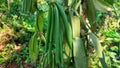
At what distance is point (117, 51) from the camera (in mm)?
3494

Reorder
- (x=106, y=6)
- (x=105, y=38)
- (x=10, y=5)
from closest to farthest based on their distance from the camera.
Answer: (x=106, y=6) < (x=105, y=38) < (x=10, y=5)

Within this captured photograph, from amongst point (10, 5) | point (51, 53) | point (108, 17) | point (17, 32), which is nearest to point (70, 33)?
point (51, 53)

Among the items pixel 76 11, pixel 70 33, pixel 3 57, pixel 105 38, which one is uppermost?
pixel 76 11

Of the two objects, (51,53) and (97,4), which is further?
(97,4)

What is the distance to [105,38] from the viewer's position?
3484 mm

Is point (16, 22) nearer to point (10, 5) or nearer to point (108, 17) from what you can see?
point (10, 5)

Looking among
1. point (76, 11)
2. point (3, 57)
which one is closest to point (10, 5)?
point (3, 57)

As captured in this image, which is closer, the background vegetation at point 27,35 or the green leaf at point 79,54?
the green leaf at point 79,54

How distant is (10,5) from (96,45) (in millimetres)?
3449

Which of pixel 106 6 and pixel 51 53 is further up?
pixel 106 6

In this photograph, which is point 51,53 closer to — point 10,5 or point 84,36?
point 84,36

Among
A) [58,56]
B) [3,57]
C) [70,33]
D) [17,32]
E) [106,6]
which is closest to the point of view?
[58,56]

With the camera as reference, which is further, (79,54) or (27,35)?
(27,35)

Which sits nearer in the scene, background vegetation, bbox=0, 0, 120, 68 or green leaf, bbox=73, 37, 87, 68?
green leaf, bbox=73, 37, 87, 68
